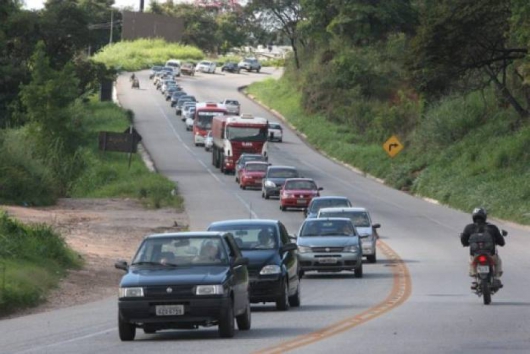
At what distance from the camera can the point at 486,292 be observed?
2341 centimetres

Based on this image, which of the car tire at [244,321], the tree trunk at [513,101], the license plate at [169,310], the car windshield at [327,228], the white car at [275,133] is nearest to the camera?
the license plate at [169,310]

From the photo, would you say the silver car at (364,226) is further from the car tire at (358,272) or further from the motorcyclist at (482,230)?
the motorcyclist at (482,230)

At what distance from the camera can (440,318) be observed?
827 inches

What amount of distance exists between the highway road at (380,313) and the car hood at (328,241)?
88cm

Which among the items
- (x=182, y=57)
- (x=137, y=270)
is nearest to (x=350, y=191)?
(x=137, y=270)

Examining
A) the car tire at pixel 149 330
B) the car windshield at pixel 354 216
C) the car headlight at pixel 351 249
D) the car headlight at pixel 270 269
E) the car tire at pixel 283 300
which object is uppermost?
the car headlight at pixel 270 269

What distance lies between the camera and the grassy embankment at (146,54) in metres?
159

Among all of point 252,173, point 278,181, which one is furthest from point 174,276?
point 252,173

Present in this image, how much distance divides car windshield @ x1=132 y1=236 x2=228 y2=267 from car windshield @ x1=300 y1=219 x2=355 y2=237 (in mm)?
14206

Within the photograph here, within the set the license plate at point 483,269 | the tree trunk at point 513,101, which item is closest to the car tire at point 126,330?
the license plate at point 483,269

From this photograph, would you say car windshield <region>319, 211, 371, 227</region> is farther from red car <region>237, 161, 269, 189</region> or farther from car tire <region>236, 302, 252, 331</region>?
red car <region>237, 161, 269, 189</region>

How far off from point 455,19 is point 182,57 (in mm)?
108480

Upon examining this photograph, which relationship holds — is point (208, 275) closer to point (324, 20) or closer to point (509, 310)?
point (509, 310)

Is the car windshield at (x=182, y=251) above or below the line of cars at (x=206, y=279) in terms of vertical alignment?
above
